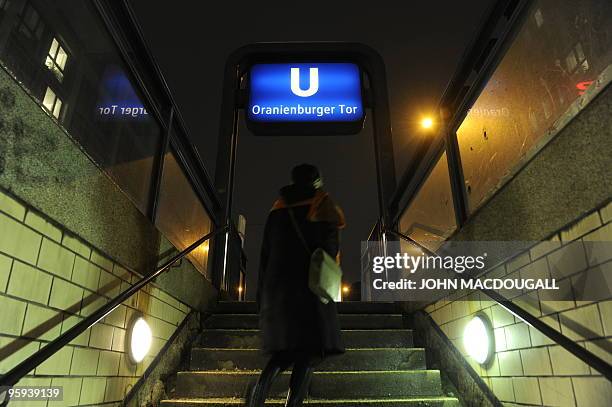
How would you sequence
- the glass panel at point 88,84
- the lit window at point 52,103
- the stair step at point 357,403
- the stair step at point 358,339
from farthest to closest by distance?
the stair step at point 358,339, the stair step at point 357,403, the lit window at point 52,103, the glass panel at point 88,84

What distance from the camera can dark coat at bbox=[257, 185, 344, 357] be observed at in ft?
7.23

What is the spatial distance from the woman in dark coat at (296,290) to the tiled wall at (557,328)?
1.02m

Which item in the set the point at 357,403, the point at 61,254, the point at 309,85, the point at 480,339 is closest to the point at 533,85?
the point at 480,339

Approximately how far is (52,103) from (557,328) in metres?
2.62

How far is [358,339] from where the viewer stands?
4023 mm

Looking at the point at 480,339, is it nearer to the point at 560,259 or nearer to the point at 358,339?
the point at 560,259

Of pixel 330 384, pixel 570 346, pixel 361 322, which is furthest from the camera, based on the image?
pixel 361 322

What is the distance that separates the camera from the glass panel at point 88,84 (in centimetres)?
184

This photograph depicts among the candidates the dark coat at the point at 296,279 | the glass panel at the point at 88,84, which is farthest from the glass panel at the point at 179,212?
the dark coat at the point at 296,279

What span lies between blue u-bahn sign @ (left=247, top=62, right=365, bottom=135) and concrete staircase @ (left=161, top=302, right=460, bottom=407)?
9.03 ft

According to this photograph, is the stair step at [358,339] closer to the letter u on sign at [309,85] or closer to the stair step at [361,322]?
the stair step at [361,322]

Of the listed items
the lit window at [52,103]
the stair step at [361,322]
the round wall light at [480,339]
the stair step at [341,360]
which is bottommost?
the stair step at [341,360]

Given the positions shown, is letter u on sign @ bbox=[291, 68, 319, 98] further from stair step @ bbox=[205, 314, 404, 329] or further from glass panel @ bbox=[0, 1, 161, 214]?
stair step @ bbox=[205, 314, 404, 329]

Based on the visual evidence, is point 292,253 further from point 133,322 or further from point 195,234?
point 195,234
